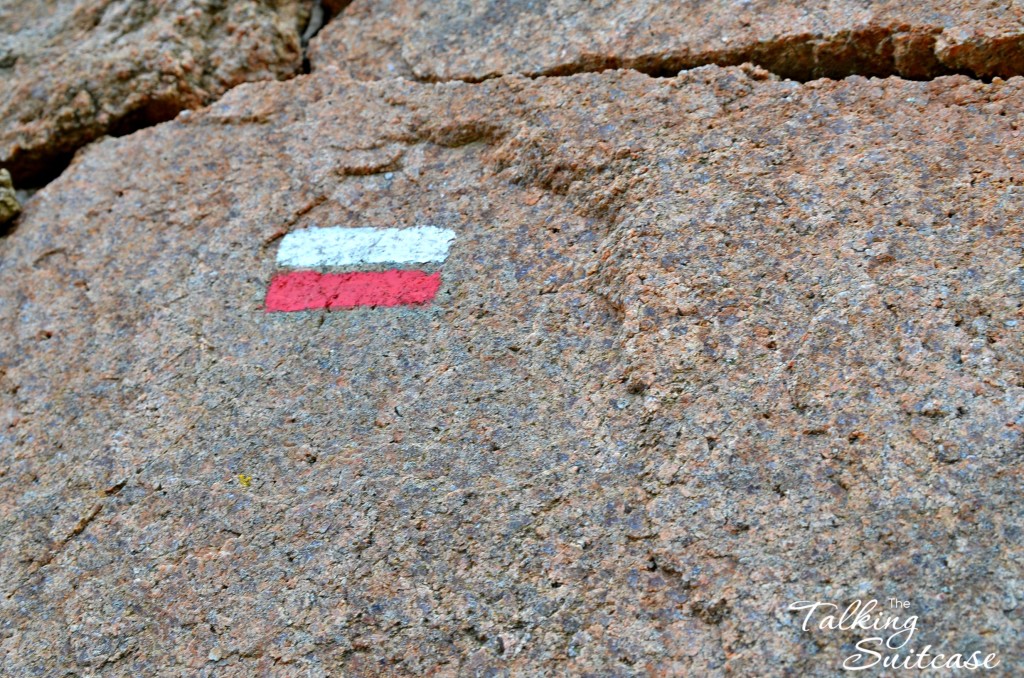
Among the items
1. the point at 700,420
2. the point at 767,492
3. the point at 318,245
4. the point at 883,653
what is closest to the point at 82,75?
Result: the point at 318,245

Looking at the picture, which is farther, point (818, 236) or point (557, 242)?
point (557, 242)

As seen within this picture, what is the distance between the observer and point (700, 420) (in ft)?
→ 3.64

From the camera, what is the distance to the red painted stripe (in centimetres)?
138

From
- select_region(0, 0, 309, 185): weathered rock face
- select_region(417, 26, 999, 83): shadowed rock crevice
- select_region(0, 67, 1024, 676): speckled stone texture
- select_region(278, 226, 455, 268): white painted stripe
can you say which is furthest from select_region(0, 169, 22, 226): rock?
select_region(417, 26, 999, 83): shadowed rock crevice

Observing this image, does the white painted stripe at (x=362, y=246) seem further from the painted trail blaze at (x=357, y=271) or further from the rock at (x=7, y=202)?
the rock at (x=7, y=202)

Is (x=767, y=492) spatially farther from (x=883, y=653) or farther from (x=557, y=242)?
(x=557, y=242)

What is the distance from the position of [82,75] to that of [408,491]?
1221 millimetres

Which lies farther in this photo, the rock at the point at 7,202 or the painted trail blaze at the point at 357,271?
the rock at the point at 7,202

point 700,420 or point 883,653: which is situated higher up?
point 700,420

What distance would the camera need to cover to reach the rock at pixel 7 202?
1711 mm

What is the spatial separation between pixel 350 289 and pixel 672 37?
2.22ft

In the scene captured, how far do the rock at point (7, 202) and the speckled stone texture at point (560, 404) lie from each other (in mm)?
237

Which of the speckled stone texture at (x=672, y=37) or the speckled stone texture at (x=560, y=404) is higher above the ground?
the speckled stone texture at (x=672, y=37)

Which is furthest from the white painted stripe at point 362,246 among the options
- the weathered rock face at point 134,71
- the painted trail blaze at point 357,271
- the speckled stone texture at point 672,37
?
the weathered rock face at point 134,71
